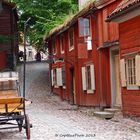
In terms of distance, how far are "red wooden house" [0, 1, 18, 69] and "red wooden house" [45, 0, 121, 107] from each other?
13.5 m

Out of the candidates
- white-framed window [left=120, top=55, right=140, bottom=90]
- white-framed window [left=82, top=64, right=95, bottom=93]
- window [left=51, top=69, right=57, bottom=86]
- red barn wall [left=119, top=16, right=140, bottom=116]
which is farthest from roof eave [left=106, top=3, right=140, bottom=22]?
window [left=51, top=69, right=57, bottom=86]

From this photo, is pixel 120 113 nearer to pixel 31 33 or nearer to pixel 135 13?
pixel 135 13

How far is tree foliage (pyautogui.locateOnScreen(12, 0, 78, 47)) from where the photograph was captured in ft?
129

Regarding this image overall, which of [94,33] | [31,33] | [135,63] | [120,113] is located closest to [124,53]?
[135,63]

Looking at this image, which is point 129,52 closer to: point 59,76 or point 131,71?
point 131,71

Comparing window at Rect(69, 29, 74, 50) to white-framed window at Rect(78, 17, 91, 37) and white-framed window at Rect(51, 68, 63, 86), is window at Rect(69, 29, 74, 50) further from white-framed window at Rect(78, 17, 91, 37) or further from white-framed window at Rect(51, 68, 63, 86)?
white-framed window at Rect(78, 17, 91, 37)

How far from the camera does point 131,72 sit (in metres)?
17.9

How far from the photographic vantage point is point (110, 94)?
21.6 m

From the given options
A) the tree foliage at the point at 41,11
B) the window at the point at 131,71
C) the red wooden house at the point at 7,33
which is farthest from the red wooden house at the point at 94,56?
the red wooden house at the point at 7,33

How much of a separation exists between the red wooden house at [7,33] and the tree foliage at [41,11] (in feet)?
3.94

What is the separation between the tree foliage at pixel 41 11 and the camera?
129 ft

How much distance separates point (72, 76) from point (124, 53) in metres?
10.8

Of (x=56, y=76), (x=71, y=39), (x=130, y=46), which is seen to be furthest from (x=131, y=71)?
(x=56, y=76)

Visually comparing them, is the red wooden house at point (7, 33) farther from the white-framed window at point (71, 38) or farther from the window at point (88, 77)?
the window at point (88, 77)
